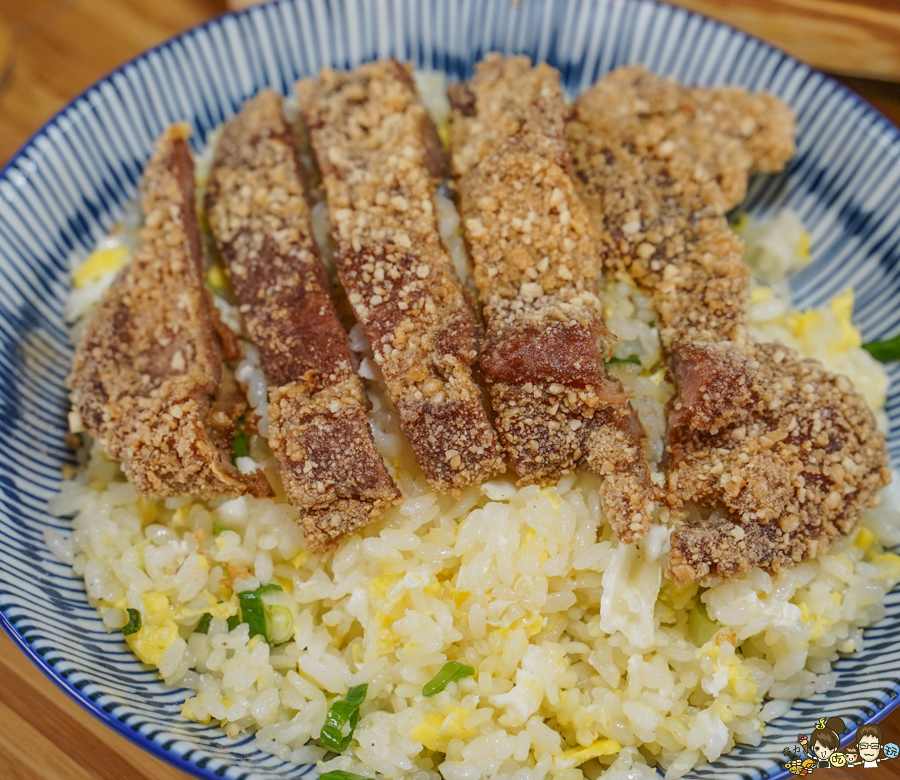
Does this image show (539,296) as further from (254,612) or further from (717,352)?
(254,612)

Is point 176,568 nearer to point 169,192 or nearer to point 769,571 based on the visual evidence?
point 169,192

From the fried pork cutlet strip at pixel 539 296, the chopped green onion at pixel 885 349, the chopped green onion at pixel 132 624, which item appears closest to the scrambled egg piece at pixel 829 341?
the chopped green onion at pixel 885 349

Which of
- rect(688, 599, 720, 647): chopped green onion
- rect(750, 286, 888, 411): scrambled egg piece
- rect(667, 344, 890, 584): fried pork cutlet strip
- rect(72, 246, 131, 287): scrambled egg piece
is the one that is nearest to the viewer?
rect(667, 344, 890, 584): fried pork cutlet strip

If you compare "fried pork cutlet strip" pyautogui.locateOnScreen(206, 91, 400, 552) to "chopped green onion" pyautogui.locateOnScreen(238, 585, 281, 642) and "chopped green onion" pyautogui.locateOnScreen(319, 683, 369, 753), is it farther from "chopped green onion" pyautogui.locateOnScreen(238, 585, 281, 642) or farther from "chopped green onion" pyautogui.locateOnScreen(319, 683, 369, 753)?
"chopped green onion" pyautogui.locateOnScreen(319, 683, 369, 753)

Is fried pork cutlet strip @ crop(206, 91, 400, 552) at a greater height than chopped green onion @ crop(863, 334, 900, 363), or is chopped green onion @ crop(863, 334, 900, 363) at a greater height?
chopped green onion @ crop(863, 334, 900, 363)

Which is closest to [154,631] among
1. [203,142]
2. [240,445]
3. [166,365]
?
[240,445]

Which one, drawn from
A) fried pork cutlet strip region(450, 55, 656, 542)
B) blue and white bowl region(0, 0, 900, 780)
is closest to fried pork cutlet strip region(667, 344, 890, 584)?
fried pork cutlet strip region(450, 55, 656, 542)
